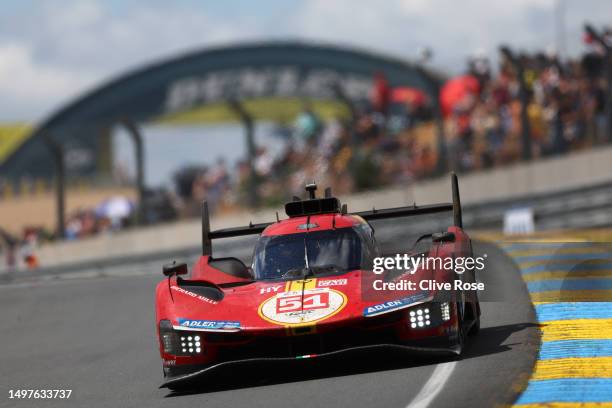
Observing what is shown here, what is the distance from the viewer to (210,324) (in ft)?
30.2

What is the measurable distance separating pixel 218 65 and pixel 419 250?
4892 centimetres

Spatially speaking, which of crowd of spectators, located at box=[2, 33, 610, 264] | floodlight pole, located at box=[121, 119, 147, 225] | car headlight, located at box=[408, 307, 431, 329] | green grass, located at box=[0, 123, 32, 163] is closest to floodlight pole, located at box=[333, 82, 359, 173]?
crowd of spectators, located at box=[2, 33, 610, 264]

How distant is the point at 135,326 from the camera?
14.3 m

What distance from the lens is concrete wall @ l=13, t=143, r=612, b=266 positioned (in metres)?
26.5

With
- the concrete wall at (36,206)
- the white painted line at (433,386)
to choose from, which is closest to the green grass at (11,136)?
the concrete wall at (36,206)

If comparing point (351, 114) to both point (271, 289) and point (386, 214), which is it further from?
point (271, 289)

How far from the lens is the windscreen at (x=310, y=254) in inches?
403

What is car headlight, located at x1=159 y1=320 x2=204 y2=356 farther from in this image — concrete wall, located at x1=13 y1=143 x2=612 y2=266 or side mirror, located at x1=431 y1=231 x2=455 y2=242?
concrete wall, located at x1=13 y1=143 x2=612 y2=266

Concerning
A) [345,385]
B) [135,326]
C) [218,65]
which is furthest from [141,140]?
[218,65]

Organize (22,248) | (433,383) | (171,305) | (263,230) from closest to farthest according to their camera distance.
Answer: (433,383) < (171,305) < (263,230) < (22,248)

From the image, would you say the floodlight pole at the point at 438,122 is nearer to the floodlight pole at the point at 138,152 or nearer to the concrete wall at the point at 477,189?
the concrete wall at the point at 477,189

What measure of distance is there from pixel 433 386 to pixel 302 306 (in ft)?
4.88

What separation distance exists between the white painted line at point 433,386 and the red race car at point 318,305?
247 millimetres

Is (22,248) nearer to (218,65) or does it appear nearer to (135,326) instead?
(135,326)
